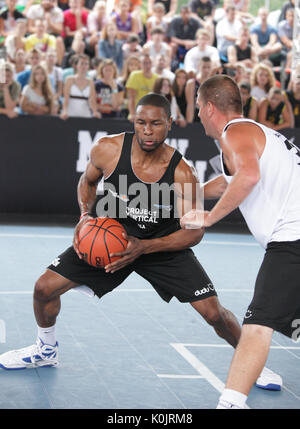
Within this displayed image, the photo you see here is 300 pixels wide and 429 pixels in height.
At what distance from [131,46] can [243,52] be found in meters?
2.37

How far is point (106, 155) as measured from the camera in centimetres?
522

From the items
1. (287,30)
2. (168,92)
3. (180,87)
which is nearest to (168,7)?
(287,30)

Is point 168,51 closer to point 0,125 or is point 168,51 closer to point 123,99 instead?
point 123,99

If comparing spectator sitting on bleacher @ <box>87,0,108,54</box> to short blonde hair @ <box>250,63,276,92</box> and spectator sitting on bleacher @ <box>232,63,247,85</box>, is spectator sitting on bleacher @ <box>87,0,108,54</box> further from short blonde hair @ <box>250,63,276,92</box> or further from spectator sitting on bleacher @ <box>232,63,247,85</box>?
short blonde hair @ <box>250,63,276,92</box>

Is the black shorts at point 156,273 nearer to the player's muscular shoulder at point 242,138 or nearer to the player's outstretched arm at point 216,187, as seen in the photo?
the player's outstretched arm at point 216,187

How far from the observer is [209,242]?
1084 cm

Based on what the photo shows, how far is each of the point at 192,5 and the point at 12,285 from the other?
401 inches

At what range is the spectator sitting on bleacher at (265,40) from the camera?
1536 cm

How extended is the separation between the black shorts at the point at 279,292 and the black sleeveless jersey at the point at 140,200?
1.16 m

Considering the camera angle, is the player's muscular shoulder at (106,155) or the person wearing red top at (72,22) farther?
the person wearing red top at (72,22)

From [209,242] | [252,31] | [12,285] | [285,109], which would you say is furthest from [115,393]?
[252,31]

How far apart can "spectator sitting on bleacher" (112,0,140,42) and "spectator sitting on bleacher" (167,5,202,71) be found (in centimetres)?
79

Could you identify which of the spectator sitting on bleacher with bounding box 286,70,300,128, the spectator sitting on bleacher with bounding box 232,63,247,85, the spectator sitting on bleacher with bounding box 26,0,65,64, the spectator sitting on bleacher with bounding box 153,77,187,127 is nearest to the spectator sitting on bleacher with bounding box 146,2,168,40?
the spectator sitting on bleacher with bounding box 26,0,65,64

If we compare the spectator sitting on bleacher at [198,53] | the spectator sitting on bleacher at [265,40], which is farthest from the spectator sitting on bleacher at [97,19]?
the spectator sitting on bleacher at [265,40]
